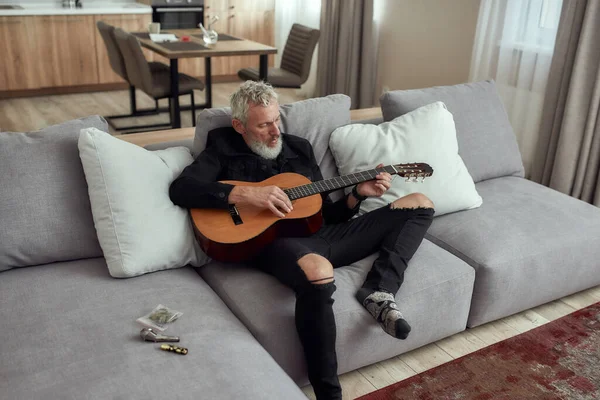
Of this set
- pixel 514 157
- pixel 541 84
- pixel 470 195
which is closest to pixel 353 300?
pixel 470 195

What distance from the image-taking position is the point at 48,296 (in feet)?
6.15

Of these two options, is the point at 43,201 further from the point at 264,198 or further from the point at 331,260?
the point at 331,260

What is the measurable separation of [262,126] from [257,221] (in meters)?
0.38

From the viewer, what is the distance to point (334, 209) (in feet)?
7.73

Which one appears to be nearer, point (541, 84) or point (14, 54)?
point (541, 84)

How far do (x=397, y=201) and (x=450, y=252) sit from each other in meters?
0.29

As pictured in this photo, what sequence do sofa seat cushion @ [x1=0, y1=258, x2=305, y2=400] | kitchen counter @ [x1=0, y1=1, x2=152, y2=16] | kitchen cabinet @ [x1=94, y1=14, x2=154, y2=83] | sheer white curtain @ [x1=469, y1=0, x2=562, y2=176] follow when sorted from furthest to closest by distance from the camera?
kitchen cabinet @ [x1=94, y1=14, x2=154, y2=83] < kitchen counter @ [x1=0, y1=1, x2=152, y2=16] < sheer white curtain @ [x1=469, y1=0, x2=562, y2=176] < sofa seat cushion @ [x1=0, y1=258, x2=305, y2=400]

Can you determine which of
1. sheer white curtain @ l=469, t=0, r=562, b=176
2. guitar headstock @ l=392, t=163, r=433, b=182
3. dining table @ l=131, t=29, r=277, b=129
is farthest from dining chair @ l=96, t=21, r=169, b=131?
guitar headstock @ l=392, t=163, r=433, b=182

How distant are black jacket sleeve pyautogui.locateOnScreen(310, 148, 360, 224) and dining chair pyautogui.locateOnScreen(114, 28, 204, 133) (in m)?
2.33

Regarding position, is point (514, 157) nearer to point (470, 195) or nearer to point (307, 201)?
point (470, 195)

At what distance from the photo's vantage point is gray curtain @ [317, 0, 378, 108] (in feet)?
17.1

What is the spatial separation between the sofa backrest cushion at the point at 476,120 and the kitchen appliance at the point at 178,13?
151 inches

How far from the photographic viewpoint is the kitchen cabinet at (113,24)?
230 inches

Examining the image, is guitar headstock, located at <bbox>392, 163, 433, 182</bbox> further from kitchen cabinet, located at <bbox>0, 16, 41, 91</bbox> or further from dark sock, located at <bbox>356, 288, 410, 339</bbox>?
kitchen cabinet, located at <bbox>0, 16, 41, 91</bbox>
